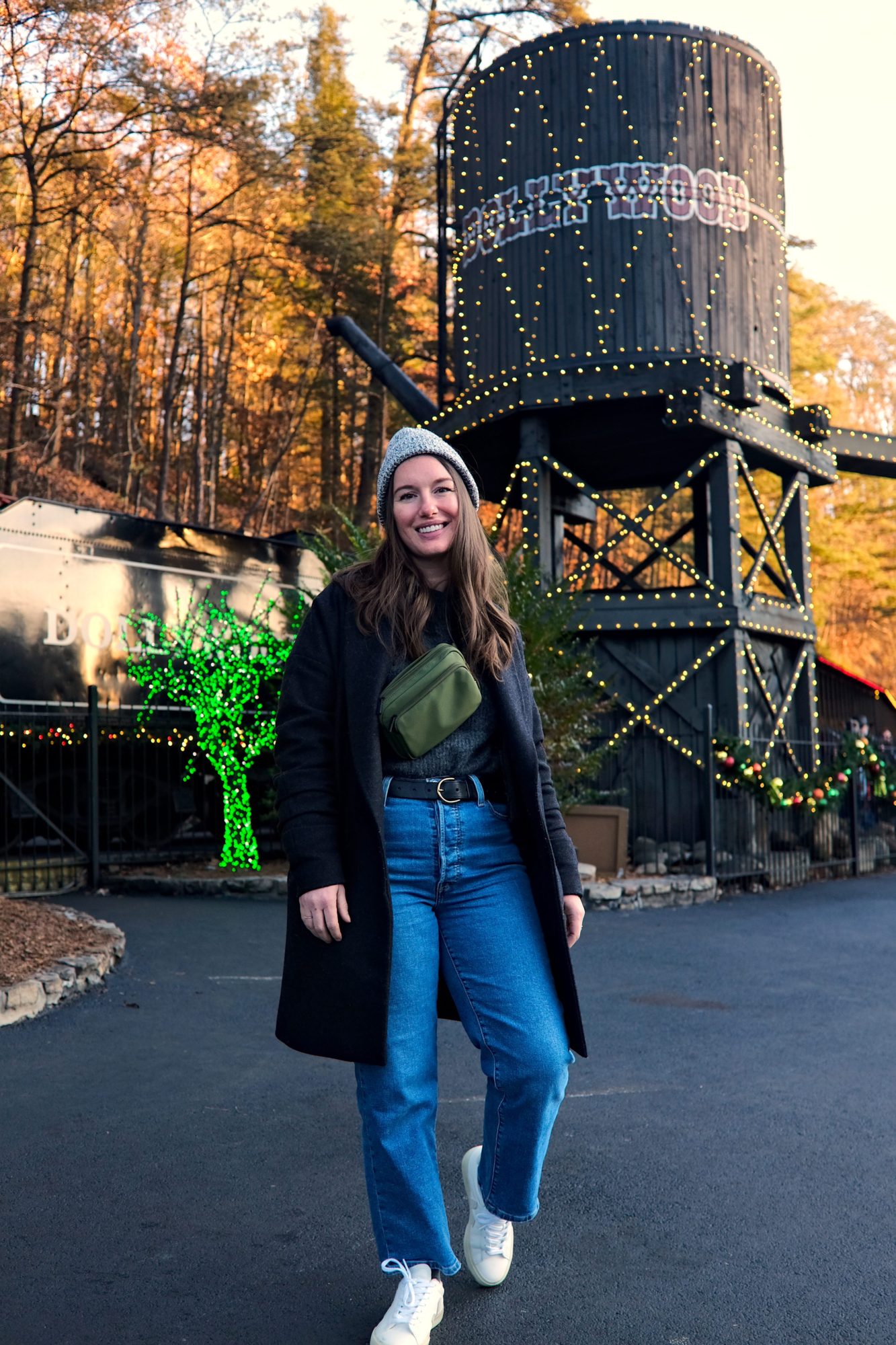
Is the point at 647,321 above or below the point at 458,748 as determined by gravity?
above

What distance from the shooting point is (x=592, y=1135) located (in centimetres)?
439

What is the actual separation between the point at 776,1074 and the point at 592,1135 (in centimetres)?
129

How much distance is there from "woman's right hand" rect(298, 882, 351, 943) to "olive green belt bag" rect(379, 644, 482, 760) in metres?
0.36

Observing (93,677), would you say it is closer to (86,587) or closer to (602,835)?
(86,587)

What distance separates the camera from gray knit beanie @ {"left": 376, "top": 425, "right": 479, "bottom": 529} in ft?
10.2

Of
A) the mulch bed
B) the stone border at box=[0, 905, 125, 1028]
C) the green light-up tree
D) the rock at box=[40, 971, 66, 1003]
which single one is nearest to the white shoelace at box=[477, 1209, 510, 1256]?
the stone border at box=[0, 905, 125, 1028]

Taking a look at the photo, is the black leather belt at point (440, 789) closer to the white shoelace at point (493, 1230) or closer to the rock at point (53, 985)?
the white shoelace at point (493, 1230)

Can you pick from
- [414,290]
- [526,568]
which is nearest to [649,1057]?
[526,568]

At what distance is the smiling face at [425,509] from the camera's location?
308 cm

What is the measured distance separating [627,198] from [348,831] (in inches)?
526

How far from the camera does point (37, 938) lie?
717 cm

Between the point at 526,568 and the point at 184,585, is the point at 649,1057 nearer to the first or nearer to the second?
the point at 526,568

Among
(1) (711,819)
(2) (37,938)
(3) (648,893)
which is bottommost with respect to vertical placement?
(3) (648,893)

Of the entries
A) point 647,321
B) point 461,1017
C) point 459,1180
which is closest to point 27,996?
point 459,1180
